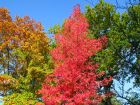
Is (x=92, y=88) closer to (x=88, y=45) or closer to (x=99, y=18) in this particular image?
(x=88, y=45)

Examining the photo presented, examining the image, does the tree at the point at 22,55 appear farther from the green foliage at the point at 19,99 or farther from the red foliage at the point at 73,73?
the red foliage at the point at 73,73

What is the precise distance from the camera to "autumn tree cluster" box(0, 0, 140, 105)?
26250mm

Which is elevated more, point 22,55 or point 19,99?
point 22,55

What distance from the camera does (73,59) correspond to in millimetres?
26188

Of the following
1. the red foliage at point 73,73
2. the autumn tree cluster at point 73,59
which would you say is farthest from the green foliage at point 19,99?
the red foliage at point 73,73

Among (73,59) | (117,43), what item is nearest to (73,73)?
(73,59)

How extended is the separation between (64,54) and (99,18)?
10678 mm

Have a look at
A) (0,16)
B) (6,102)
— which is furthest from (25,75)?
(0,16)

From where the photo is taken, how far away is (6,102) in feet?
111

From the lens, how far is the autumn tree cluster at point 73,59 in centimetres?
2625

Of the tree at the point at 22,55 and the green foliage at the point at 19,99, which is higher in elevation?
the tree at the point at 22,55

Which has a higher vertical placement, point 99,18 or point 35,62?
point 99,18

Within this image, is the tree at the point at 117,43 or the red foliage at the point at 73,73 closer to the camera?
the red foliage at the point at 73,73

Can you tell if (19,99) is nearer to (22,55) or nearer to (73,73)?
(22,55)
